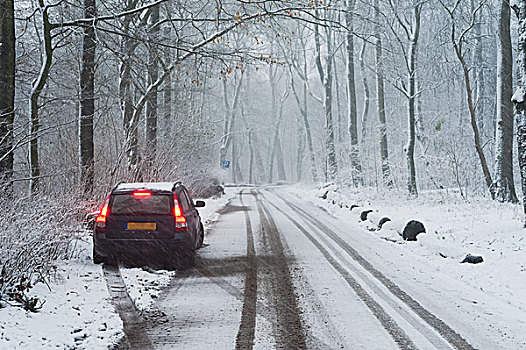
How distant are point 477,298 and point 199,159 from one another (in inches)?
944

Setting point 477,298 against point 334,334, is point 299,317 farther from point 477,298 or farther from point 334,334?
point 477,298

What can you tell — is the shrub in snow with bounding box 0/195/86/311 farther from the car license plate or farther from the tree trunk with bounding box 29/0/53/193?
the tree trunk with bounding box 29/0/53/193

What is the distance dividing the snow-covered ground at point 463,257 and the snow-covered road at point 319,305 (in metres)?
0.05

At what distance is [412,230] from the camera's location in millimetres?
13117

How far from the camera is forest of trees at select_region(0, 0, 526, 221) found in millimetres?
11203

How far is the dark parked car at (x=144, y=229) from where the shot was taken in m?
9.34

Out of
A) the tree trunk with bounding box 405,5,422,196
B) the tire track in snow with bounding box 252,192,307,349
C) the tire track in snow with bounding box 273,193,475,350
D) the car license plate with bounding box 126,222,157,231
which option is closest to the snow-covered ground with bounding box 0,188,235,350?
the car license plate with bounding box 126,222,157,231

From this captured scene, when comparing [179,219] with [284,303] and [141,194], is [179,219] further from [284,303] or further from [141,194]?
[284,303]

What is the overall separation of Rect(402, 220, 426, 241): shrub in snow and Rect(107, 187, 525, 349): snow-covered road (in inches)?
53.1

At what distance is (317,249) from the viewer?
38.8ft

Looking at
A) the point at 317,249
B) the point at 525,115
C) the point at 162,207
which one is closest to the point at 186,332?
the point at 162,207

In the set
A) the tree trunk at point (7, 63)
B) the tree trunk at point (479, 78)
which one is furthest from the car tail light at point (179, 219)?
the tree trunk at point (479, 78)

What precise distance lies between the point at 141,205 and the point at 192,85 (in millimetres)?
6525

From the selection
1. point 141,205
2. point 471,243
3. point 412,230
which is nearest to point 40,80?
point 141,205
